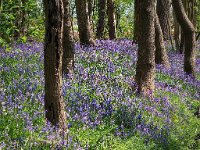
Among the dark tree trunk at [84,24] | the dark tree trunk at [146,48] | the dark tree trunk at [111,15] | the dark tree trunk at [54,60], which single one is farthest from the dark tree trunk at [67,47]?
the dark tree trunk at [111,15]

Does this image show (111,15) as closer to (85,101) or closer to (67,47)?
(67,47)

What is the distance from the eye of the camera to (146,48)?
1019cm

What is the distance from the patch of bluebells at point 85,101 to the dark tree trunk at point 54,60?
10.7 inches

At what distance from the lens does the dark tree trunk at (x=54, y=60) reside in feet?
19.2

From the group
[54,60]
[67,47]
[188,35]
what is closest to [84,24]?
[188,35]

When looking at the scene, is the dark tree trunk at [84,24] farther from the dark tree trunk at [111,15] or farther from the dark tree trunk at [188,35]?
the dark tree trunk at [111,15]

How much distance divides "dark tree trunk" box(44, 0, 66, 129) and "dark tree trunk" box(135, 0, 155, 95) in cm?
407

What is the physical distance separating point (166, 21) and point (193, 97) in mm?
10589

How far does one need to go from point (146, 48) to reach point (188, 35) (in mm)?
5045

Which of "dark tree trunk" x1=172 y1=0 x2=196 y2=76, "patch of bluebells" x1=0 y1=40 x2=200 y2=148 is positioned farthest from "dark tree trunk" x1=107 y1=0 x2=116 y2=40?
"patch of bluebells" x1=0 y1=40 x2=200 y2=148

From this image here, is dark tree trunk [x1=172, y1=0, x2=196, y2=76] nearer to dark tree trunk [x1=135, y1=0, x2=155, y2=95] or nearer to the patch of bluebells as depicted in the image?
the patch of bluebells

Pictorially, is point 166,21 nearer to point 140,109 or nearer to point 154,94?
point 154,94

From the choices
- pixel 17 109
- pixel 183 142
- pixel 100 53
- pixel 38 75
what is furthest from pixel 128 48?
pixel 17 109

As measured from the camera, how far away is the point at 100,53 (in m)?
13.2
